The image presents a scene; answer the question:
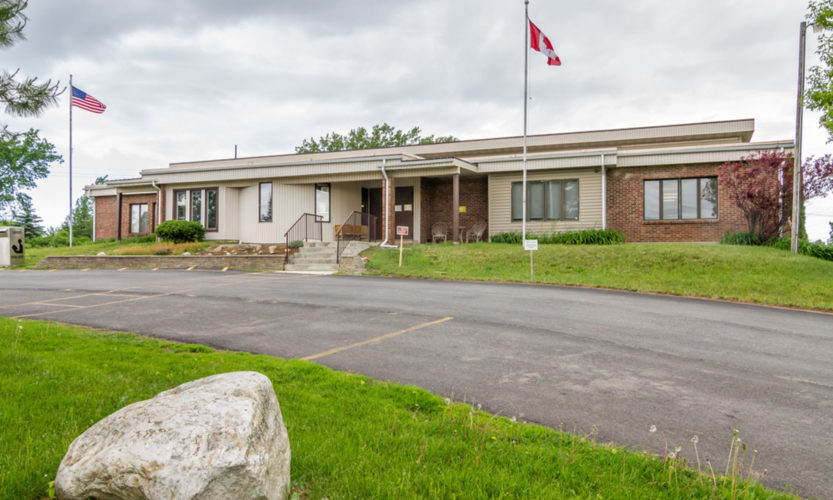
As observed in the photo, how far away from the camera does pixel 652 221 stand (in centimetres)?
1897

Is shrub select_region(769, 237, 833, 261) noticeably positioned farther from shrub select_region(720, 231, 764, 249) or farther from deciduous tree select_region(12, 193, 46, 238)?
deciduous tree select_region(12, 193, 46, 238)

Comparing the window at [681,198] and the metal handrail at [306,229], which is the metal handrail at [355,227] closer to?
the metal handrail at [306,229]

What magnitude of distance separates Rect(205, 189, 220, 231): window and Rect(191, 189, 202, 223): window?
0.42 metres

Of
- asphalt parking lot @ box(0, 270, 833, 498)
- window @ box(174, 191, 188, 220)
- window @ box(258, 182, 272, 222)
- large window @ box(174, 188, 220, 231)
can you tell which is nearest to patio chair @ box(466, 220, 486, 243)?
asphalt parking lot @ box(0, 270, 833, 498)

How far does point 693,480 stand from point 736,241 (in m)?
17.3

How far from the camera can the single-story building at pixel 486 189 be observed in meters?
18.7

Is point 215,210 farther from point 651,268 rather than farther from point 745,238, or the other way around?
point 745,238

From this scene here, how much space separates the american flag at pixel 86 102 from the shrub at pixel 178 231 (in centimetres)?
750

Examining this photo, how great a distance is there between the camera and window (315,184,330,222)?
22391mm

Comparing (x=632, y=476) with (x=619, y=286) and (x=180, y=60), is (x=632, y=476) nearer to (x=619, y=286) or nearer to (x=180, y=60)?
(x=619, y=286)

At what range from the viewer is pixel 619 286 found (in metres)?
12.5

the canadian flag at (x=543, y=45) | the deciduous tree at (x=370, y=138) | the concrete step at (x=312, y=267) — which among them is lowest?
the concrete step at (x=312, y=267)

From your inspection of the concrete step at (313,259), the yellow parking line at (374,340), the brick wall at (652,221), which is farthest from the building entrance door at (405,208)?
the yellow parking line at (374,340)

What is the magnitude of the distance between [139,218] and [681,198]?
26656 mm
